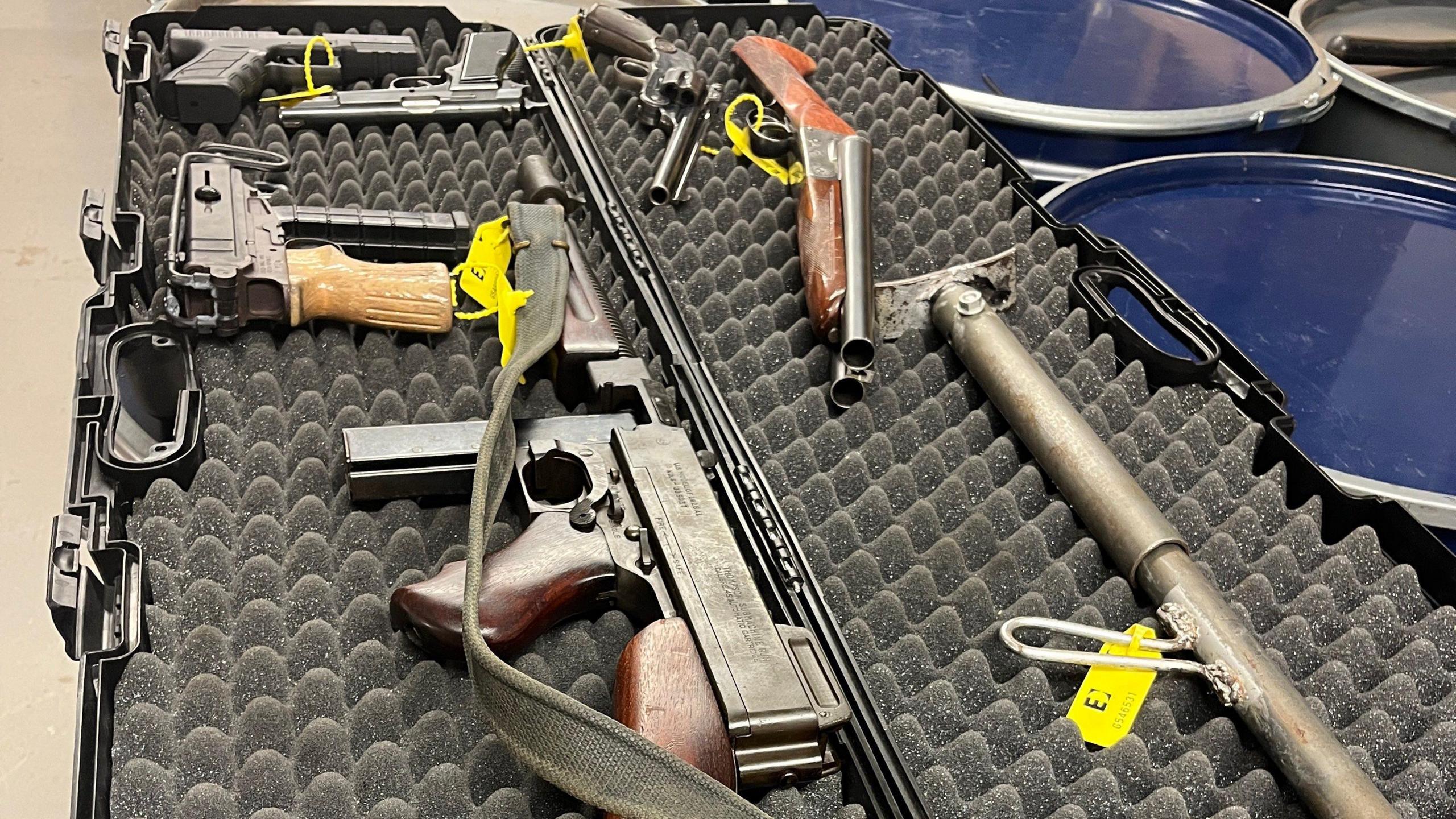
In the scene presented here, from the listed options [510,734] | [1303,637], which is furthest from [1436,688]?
[510,734]

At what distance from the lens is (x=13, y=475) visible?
2566 mm

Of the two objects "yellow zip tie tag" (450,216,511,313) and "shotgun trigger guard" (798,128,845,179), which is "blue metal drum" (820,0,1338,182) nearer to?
"shotgun trigger guard" (798,128,845,179)

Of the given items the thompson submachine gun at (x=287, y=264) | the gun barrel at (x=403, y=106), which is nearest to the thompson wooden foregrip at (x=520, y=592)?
the thompson submachine gun at (x=287, y=264)

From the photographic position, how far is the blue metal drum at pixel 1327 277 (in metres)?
1.84

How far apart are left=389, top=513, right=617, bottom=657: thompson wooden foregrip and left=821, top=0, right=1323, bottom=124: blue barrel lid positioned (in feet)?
5.47

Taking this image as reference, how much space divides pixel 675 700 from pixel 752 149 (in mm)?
1458

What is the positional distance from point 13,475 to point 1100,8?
320 cm

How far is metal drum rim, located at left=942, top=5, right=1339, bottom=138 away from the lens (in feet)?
7.67

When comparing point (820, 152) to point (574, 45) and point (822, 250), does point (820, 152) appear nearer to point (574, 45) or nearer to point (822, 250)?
point (822, 250)

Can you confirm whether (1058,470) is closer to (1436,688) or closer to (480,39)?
(1436,688)

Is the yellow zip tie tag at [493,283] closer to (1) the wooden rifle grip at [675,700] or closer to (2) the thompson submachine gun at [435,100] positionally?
(2) the thompson submachine gun at [435,100]

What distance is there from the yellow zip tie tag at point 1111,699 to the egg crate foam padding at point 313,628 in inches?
13.4

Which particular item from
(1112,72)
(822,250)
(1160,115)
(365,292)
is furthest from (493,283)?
(1112,72)

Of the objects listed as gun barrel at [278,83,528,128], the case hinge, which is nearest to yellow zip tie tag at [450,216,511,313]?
gun barrel at [278,83,528,128]
